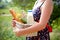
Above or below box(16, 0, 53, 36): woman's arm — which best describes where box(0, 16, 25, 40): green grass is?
below

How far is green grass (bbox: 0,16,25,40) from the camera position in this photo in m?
1.55

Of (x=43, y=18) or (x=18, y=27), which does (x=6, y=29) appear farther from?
(x=43, y=18)

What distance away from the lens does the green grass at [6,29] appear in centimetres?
155

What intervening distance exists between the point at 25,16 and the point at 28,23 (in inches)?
3.0

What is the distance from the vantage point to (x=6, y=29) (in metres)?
1.57

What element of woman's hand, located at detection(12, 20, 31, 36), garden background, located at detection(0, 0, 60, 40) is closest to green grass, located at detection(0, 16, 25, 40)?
garden background, located at detection(0, 0, 60, 40)

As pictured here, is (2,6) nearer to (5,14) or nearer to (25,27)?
(5,14)

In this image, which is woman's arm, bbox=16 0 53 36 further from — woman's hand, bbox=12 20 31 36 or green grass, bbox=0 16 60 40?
green grass, bbox=0 16 60 40

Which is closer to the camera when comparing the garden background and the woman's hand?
the woman's hand

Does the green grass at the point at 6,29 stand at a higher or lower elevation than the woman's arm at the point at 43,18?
lower

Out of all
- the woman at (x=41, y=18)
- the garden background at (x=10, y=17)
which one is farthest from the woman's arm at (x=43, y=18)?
the garden background at (x=10, y=17)

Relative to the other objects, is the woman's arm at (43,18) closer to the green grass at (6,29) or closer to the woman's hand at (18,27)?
the woman's hand at (18,27)

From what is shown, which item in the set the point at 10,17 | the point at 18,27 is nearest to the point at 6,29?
the point at 10,17

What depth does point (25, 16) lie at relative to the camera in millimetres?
1005
